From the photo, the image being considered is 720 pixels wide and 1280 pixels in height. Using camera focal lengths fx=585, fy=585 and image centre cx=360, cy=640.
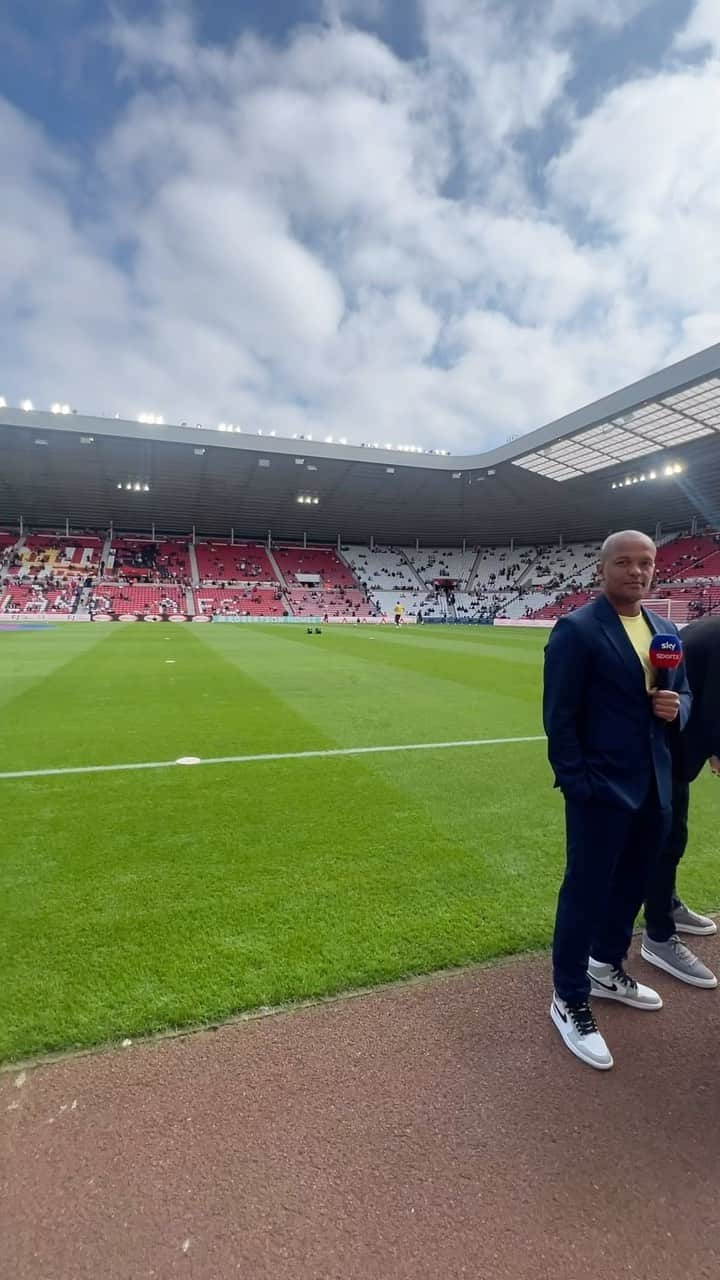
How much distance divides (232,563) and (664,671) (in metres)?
60.9

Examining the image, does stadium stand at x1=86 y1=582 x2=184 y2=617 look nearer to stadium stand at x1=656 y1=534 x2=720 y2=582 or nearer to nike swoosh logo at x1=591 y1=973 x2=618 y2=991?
stadium stand at x1=656 y1=534 x2=720 y2=582

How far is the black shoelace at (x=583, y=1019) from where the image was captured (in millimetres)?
2398

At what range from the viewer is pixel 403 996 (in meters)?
2.61

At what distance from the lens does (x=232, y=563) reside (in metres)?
60.9

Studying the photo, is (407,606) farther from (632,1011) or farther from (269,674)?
(632,1011)

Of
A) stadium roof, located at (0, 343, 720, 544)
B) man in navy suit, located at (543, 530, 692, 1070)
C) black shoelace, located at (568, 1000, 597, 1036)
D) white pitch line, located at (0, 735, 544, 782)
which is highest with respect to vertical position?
stadium roof, located at (0, 343, 720, 544)

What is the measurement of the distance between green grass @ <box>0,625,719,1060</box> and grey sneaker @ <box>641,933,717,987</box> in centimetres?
52

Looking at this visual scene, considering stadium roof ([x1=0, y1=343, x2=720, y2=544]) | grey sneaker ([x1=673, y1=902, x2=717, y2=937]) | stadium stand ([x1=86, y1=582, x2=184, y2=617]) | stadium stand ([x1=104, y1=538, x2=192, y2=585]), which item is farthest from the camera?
stadium stand ([x1=104, y1=538, x2=192, y2=585])

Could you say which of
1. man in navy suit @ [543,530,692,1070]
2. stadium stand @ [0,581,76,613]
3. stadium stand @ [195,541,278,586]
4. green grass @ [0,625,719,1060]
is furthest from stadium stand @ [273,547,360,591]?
man in navy suit @ [543,530,692,1070]

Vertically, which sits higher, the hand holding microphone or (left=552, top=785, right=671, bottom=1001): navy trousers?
the hand holding microphone

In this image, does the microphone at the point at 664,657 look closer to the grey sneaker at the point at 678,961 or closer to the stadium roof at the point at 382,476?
the grey sneaker at the point at 678,961

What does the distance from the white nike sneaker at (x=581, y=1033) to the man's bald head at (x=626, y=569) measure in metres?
1.68

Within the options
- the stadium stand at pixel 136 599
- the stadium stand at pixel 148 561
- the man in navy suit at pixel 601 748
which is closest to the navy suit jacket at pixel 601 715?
the man in navy suit at pixel 601 748

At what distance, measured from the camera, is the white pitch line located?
5867mm
